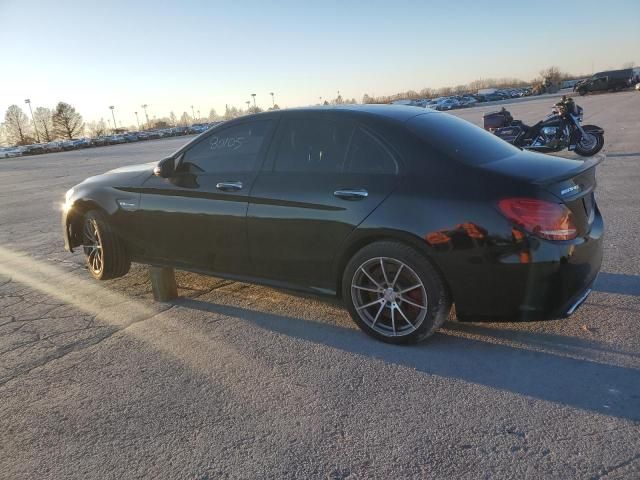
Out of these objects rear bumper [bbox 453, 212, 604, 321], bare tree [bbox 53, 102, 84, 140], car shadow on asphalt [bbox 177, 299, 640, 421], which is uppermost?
bare tree [bbox 53, 102, 84, 140]

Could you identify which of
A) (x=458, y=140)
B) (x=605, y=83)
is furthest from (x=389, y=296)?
(x=605, y=83)

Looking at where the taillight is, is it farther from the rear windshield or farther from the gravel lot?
the gravel lot

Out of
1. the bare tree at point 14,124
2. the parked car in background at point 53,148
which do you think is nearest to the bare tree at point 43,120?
the bare tree at point 14,124

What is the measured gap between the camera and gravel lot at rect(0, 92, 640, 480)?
101 inches

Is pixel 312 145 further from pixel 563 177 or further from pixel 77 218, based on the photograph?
pixel 77 218

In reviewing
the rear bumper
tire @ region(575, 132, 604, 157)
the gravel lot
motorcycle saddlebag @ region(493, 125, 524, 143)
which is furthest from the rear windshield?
tire @ region(575, 132, 604, 157)

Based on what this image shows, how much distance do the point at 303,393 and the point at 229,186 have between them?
6.30 feet

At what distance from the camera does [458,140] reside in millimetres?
3936

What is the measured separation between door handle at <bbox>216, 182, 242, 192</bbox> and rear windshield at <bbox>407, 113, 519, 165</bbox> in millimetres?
1438

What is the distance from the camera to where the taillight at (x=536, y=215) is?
3281mm

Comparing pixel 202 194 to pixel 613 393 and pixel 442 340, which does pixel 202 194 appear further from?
pixel 613 393

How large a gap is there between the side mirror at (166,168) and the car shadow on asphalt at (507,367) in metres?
1.67

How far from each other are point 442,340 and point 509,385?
2.39 feet

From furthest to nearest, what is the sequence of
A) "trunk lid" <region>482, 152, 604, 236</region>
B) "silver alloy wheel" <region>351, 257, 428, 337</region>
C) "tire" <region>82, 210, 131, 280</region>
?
"tire" <region>82, 210, 131, 280</region>
"silver alloy wheel" <region>351, 257, 428, 337</region>
"trunk lid" <region>482, 152, 604, 236</region>
